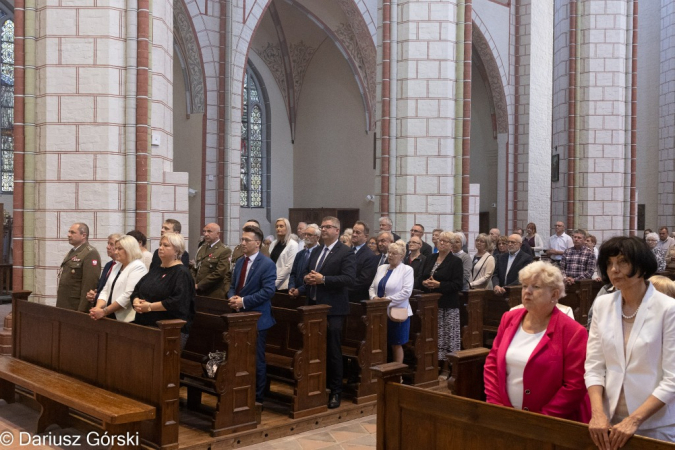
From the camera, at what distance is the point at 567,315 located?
3.27 meters

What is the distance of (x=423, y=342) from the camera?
683cm

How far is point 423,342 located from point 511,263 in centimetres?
161

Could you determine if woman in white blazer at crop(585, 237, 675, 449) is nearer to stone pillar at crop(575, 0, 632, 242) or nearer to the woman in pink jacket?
the woman in pink jacket

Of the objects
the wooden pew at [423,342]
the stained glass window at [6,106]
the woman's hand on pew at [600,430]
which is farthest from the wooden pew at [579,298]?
the stained glass window at [6,106]

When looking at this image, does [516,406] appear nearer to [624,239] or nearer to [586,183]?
[624,239]

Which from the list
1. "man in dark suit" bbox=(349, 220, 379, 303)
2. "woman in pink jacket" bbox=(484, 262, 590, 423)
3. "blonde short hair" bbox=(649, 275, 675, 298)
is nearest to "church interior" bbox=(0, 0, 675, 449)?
"woman in pink jacket" bbox=(484, 262, 590, 423)

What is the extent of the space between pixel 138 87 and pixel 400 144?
3.79 metres

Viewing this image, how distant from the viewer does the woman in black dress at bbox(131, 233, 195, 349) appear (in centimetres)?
491

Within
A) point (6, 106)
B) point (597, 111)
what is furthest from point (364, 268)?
point (6, 106)

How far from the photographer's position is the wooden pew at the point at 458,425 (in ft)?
9.12

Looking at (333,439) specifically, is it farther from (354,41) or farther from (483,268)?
(354,41)

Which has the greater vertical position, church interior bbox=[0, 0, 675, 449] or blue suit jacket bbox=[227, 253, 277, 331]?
church interior bbox=[0, 0, 675, 449]

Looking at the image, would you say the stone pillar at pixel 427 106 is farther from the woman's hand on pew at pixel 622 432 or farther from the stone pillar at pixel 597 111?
the woman's hand on pew at pixel 622 432

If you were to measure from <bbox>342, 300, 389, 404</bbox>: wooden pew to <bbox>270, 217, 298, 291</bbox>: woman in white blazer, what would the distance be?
101 centimetres
